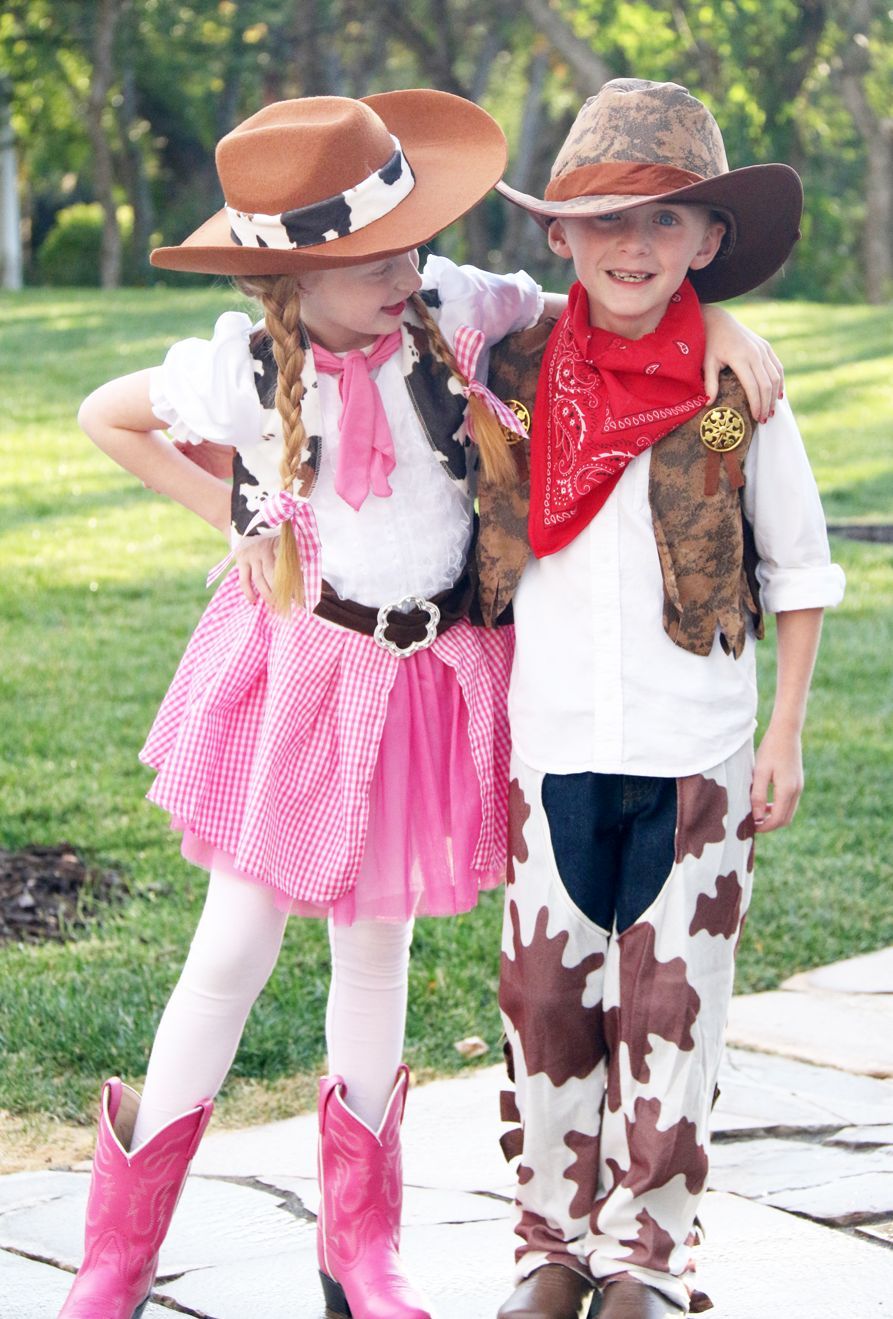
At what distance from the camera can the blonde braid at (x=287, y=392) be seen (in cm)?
230

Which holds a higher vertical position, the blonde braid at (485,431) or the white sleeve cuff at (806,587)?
the blonde braid at (485,431)

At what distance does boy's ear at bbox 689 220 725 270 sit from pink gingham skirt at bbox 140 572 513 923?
0.59 metres

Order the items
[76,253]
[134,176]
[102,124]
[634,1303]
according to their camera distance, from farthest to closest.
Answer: [134,176], [76,253], [102,124], [634,1303]

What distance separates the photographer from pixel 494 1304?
2.45 meters

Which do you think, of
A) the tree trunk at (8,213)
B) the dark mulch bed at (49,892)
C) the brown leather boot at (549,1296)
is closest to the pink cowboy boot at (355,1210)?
the brown leather boot at (549,1296)

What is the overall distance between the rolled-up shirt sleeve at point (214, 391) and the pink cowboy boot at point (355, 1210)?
2.98 feet

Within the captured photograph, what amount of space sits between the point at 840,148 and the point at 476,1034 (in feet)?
86.4

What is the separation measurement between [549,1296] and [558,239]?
142 cm

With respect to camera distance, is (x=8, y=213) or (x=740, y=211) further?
(x=8, y=213)

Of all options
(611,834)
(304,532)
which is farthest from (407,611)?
(611,834)

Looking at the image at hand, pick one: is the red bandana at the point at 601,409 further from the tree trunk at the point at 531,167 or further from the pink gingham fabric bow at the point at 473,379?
the tree trunk at the point at 531,167

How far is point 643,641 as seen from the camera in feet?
7.57

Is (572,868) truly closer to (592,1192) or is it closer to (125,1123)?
(592,1192)

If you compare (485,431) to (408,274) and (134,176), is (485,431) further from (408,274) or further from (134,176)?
(134,176)
